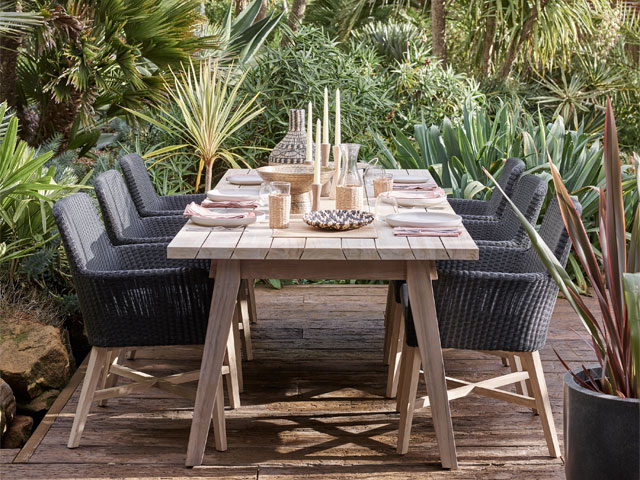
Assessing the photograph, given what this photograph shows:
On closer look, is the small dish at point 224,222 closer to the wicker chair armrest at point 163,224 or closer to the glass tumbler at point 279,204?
the glass tumbler at point 279,204

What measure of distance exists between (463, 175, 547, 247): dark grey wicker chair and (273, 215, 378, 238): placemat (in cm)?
60

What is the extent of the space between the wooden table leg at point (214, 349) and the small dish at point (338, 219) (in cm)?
33

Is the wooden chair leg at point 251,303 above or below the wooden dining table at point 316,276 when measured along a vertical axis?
below

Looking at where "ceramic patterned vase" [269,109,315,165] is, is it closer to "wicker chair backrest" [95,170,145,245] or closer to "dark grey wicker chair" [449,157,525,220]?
"wicker chair backrest" [95,170,145,245]

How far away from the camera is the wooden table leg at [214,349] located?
264 cm

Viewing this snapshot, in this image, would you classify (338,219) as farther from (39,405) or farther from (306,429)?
(39,405)

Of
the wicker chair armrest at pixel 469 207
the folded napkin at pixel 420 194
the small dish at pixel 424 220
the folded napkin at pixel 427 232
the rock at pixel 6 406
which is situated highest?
the folded napkin at pixel 427 232

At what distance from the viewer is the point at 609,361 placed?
7.18 feet

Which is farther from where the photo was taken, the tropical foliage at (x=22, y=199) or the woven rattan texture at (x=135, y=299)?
the tropical foliage at (x=22, y=199)

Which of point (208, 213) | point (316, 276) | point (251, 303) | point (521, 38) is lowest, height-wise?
point (251, 303)

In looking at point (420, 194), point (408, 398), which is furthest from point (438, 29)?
point (408, 398)

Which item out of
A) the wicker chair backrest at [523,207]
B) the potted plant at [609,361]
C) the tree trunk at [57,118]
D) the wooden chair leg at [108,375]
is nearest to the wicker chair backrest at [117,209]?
the wooden chair leg at [108,375]

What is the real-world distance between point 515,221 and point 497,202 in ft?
1.38

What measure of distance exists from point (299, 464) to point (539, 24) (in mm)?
8458
